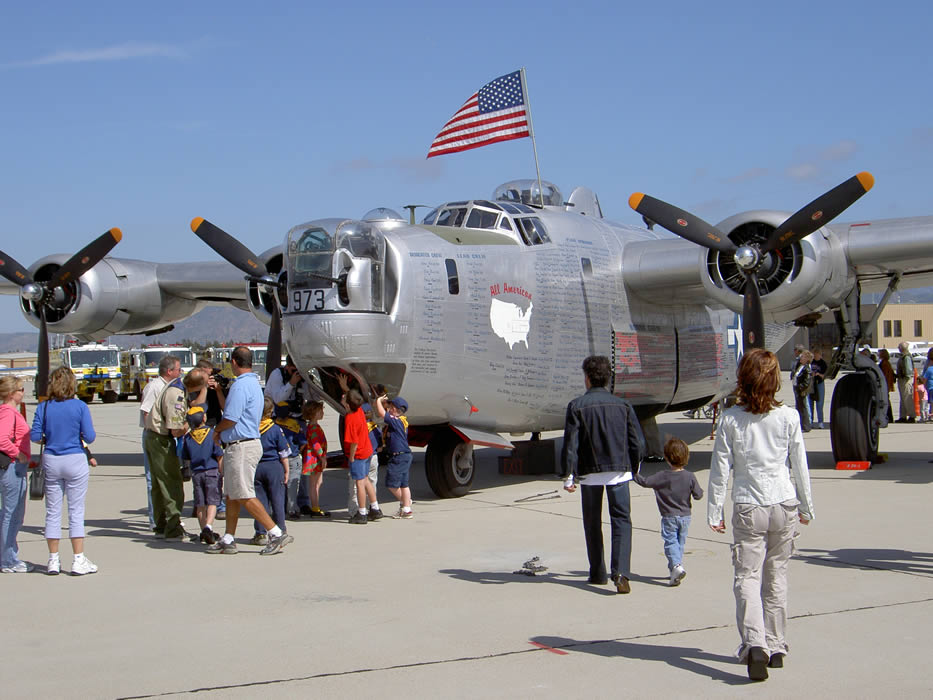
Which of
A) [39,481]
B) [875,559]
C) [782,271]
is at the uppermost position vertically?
[782,271]

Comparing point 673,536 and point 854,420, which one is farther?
point 854,420

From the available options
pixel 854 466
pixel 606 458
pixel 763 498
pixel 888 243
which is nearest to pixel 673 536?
pixel 606 458

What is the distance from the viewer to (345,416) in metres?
10.6

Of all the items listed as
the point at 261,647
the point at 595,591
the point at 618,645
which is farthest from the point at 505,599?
the point at 261,647

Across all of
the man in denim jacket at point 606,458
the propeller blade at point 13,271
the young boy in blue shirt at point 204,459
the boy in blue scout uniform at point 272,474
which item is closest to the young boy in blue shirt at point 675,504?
the man in denim jacket at point 606,458

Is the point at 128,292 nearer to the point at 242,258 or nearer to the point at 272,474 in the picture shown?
the point at 242,258

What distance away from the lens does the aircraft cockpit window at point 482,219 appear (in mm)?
12305

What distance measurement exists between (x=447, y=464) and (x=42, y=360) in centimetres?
697

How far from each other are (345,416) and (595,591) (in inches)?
166

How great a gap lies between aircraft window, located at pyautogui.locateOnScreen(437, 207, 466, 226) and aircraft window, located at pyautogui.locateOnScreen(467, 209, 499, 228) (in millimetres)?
113

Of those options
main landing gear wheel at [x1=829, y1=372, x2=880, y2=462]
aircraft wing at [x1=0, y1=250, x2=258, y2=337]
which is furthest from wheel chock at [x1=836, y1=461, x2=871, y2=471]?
aircraft wing at [x1=0, y1=250, x2=258, y2=337]

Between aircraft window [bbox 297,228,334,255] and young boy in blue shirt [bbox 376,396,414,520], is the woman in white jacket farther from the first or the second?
aircraft window [bbox 297,228,334,255]

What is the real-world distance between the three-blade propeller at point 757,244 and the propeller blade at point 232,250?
575 cm

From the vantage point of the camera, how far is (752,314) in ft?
40.3
